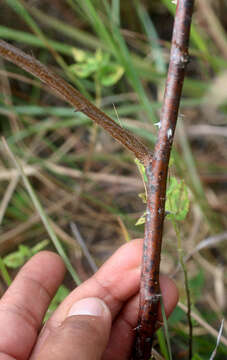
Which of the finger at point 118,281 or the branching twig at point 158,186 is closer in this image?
the branching twig at point 158,186

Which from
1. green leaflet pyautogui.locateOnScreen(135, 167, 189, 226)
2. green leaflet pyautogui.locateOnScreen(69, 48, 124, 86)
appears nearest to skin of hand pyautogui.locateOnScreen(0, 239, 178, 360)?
green leaflet pyautogui.locateOnScreen(135, 167, 189, 226)

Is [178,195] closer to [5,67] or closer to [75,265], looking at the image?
[75,265]

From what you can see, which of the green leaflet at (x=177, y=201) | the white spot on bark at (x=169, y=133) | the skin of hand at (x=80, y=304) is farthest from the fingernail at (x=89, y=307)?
the white spot on bark at (x=169, y=133)

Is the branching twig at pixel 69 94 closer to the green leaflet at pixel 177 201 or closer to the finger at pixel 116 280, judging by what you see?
the green leaflet at pixel 177 201

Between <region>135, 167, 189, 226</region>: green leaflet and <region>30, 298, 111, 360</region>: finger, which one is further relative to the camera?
<region>135, 167, 189, 226</region>: green leaflet

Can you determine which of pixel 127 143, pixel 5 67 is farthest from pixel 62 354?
pixel 5 67

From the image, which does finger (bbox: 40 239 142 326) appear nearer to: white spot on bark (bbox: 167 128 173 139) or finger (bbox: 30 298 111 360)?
finger (bbox: 30 298 111 360)
